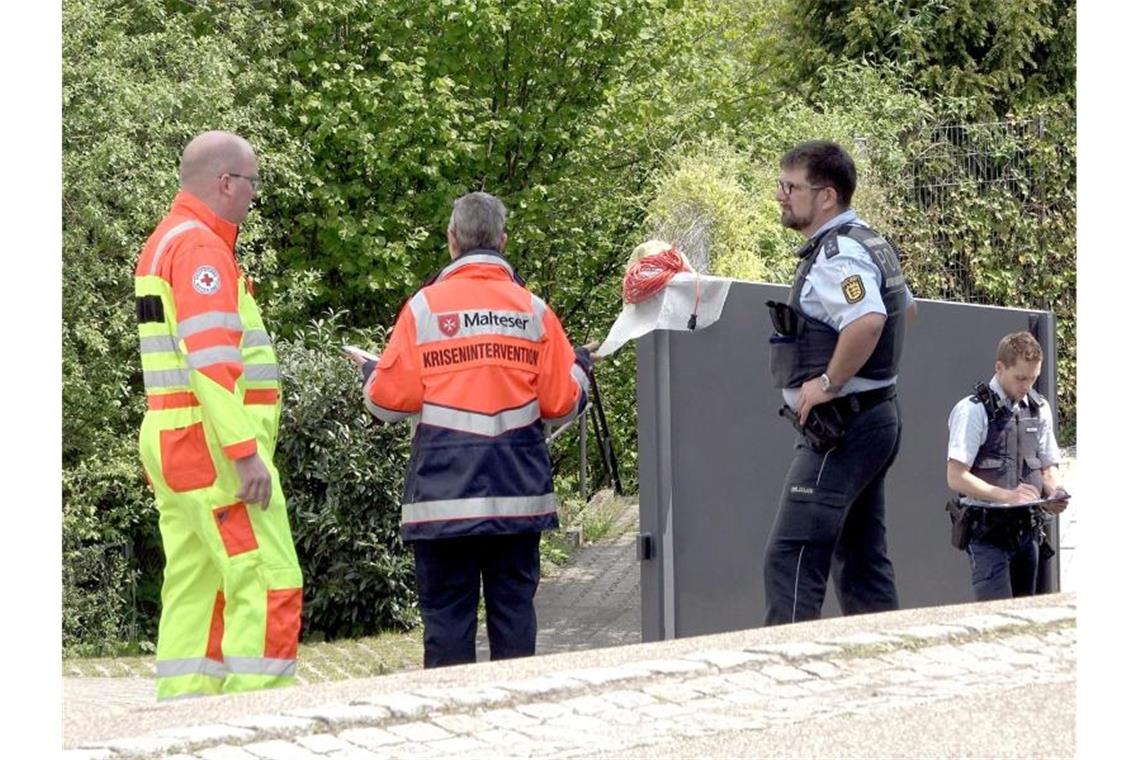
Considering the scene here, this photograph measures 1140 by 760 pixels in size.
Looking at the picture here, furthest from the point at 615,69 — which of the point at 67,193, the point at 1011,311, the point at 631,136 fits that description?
the point at 1011,311

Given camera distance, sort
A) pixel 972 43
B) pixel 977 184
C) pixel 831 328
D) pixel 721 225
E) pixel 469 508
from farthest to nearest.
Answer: pixel 972 43, pixel 977 184, pixel 721 225, pixel 831 328, pixel 469 508

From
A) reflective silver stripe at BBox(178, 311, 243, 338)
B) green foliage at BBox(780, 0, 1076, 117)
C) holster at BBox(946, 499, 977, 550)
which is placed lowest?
holster at BBox(946, 499, 977, 550)

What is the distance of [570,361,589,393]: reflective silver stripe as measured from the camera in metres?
7.01

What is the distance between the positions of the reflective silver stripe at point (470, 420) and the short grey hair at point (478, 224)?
0.57m

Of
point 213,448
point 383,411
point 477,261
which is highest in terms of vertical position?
point 477,261

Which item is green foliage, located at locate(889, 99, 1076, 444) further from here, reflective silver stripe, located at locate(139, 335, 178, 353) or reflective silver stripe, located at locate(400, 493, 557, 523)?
reflective silver stripe, located at locate(139, 335, 178, 353)

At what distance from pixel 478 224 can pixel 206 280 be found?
1.13 metres

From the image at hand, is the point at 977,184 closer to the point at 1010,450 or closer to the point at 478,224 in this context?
the point at 1010,450

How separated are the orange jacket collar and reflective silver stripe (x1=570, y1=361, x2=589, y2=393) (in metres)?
1.34

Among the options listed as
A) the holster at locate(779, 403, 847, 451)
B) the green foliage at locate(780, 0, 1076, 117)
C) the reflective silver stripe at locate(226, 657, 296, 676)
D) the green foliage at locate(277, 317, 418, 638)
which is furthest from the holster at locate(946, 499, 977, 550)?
A: the green foliage at locate(780, 0, 1076, 117)

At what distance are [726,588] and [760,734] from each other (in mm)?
3501

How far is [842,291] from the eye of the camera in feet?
22.6

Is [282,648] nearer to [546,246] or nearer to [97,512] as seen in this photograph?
[97,512]

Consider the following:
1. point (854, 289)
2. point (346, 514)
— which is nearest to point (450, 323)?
point (854, 289)
